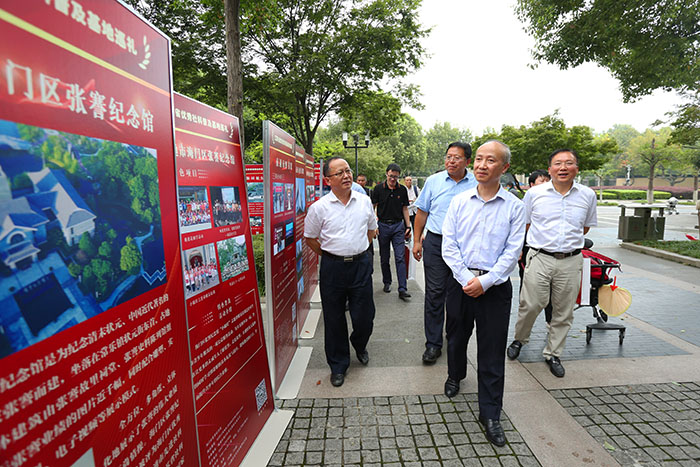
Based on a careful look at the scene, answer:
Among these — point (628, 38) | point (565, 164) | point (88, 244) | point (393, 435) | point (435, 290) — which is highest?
point (628, 38)

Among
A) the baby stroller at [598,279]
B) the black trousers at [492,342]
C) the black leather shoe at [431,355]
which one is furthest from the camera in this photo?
the baby stroller at [598,279]

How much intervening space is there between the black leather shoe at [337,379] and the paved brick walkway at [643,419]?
1764 mm

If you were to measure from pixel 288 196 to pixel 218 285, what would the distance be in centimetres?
170

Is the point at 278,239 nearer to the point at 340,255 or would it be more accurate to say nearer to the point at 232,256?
the point at 340,255

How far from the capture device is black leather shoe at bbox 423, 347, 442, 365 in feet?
12.0

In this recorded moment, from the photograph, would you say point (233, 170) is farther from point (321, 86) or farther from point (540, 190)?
point (321, 86)

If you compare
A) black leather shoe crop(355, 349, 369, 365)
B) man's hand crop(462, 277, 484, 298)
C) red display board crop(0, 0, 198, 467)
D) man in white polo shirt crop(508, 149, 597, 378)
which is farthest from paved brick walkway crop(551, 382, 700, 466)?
red display board crop(0, 0, 198, 467)

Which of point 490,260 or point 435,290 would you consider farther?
point 435,290

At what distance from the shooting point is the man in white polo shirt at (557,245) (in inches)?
134

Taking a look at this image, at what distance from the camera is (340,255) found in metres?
→ 3.26

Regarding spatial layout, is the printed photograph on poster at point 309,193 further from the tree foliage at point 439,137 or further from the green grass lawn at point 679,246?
the tree foliage at point 439,137

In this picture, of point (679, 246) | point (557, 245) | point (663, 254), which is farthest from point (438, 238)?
point (679, 246)

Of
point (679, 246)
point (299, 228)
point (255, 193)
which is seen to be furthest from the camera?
point (679, 246)

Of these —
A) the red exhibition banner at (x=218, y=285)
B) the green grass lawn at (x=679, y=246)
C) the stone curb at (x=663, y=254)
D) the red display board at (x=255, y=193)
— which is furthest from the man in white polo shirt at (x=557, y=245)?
the green grass lawn at (x=679, y=246)
